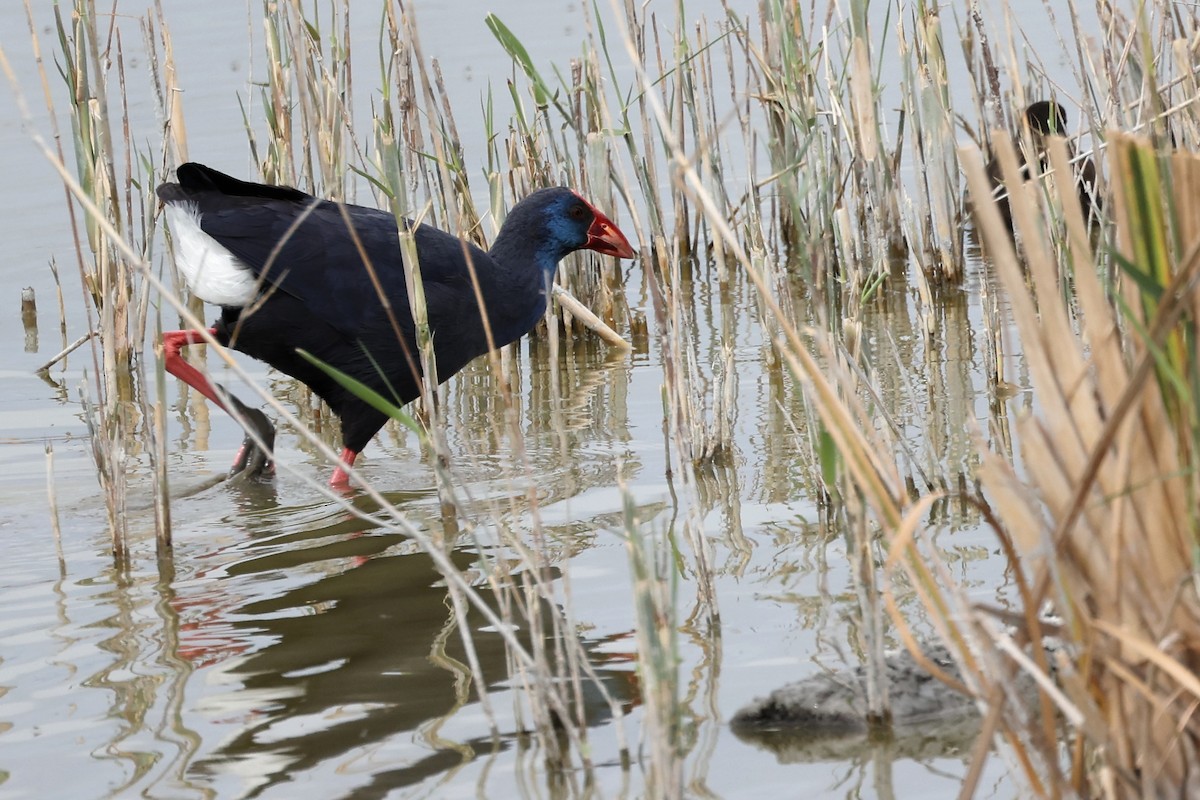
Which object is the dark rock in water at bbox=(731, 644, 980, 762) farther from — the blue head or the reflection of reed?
the blue head

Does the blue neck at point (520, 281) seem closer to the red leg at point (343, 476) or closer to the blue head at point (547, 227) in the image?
the blue head at point (547, 227)

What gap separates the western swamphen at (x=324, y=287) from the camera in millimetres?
3617

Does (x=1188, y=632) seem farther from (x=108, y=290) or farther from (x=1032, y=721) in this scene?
(x=108, y=290)

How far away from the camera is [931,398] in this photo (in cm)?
388

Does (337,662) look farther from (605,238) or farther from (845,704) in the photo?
(605,238)

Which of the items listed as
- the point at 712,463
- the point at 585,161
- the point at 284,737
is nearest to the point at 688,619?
the point at 284,737

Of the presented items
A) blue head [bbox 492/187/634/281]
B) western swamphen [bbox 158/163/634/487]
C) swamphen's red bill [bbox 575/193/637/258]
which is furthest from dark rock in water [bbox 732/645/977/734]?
swamphen's red bill [bbox 575/193/637/258]

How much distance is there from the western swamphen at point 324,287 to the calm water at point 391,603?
0.29 m

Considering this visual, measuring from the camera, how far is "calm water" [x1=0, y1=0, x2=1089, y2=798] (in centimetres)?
208

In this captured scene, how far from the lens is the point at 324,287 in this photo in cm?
363

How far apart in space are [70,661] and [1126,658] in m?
1.80

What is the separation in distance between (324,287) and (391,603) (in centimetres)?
104

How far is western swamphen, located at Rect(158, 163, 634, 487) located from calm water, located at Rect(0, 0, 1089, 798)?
0.29 metres

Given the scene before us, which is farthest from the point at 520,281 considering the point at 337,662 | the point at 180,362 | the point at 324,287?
the point at 337,662
